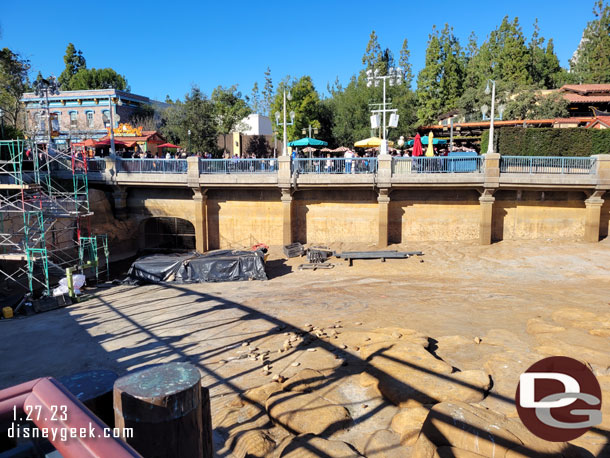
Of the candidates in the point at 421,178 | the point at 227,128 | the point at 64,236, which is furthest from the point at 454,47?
the point at 64,236

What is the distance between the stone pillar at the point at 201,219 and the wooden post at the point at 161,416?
979 inches

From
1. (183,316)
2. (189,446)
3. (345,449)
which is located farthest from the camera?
(183,316)

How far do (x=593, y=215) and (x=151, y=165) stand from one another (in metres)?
24.3

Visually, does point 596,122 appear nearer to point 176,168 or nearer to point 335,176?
point 335,176

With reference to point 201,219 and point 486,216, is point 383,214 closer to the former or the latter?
point 486,216

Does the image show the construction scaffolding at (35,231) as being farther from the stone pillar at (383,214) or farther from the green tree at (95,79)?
the green tree at (95,79)

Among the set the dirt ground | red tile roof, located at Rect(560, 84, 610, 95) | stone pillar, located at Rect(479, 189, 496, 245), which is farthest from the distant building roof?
stone pillar, located at Rect(479, 189, 496, 245)

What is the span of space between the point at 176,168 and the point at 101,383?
2519 centimetres

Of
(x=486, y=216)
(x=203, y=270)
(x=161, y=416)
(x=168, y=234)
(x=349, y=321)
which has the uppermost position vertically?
(x=161, y=416)

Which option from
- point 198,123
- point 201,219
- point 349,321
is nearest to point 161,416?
point 349,321

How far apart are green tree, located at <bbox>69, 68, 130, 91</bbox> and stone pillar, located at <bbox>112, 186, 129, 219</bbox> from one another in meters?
45.0

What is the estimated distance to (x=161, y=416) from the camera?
6.17 feet

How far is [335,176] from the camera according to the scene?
955 inches

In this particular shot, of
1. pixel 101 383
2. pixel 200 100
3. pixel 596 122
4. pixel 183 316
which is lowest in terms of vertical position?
pixel 183 316
